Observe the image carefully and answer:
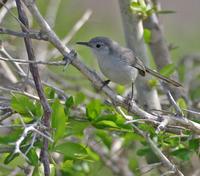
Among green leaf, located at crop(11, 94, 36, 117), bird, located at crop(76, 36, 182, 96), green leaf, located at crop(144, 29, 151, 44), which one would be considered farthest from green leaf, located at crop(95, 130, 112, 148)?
green leaf, located at crop(11, 94, 36, 117)

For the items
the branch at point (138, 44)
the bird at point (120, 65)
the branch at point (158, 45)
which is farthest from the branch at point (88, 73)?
the branch at point (158, 45)

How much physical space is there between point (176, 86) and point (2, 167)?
3.86 ft

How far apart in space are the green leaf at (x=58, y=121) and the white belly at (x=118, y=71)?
101 cm

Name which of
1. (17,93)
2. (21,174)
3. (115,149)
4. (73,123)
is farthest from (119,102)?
(115,149)

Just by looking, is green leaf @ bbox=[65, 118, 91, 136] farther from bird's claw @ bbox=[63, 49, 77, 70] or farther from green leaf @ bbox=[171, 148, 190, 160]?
green leaf @ bbox=[171, 148, 190, 160]

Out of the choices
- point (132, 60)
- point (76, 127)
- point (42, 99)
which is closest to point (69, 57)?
point (42, 99)

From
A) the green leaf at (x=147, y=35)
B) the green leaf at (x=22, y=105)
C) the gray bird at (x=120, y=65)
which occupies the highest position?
the green leaf at (x=147, y=35)

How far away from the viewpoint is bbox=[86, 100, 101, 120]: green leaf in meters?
2.99

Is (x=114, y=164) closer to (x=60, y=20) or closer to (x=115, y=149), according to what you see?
(x=115, y=149)

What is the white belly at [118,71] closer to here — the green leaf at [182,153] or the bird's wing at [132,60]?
the bird's wing at [132,60]

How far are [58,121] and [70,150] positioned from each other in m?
0.16

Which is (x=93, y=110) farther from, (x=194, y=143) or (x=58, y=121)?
(x=194, y=143)

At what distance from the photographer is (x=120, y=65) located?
3744mm

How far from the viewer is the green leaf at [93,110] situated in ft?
9.81
